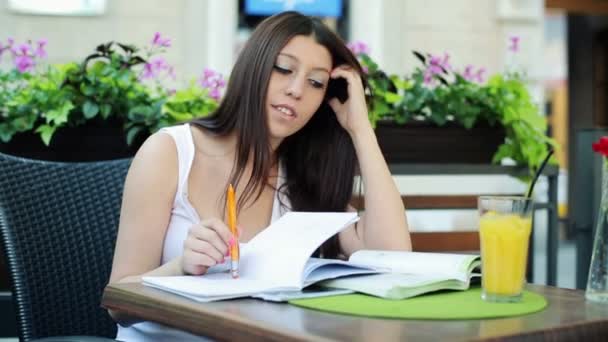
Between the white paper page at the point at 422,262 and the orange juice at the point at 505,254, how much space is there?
90 mm

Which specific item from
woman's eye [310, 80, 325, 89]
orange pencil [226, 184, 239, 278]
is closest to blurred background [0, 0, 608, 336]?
woman's eye [310, 80, 325, 89]

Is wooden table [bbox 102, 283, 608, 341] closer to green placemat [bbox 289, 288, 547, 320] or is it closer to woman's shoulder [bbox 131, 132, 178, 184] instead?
green placemat [bbox 289, 288, 547, 320]

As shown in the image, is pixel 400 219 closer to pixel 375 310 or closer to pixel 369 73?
pixel 375 310

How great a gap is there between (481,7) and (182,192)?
453cm

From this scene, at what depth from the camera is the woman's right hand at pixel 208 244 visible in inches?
55.7

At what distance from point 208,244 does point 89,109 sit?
121 cm

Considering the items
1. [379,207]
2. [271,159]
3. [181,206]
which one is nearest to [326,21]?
[271,159]

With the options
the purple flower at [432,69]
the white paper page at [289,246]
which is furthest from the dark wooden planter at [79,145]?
the white paper page at [289,246]

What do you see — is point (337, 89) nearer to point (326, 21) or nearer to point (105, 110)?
point (105, 110)

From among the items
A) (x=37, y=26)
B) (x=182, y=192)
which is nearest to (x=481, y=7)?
(x=37, y=26)

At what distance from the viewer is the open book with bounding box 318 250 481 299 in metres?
1.29

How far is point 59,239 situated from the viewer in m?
1.84

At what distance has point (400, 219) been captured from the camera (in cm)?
198

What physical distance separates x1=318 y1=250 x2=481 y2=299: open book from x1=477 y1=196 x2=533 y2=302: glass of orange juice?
0.25 ft
